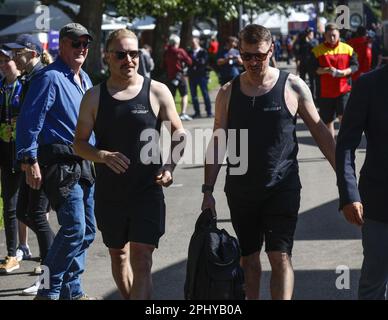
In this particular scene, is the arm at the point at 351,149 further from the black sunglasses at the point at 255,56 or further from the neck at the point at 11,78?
the neck at the point at 11,78

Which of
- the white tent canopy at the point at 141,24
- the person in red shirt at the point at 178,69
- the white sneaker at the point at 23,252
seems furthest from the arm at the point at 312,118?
the white tent canopy at the point at 141,24

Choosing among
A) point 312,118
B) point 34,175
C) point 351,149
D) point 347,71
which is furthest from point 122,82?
point 347,71

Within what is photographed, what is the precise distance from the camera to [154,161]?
19.6 feet

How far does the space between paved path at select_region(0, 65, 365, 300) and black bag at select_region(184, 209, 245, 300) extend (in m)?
1.70

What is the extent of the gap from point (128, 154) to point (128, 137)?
101 mm

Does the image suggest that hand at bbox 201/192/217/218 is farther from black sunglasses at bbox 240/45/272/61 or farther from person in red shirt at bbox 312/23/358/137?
Answer: person in red shirt at bbox 312/23/358/137

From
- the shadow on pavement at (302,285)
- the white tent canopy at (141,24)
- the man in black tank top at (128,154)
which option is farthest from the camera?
the white tent canopy at (141,24)

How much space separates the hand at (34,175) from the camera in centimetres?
661

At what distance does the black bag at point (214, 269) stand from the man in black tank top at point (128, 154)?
1.57ft

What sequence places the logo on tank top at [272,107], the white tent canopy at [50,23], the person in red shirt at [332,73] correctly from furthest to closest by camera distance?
the white tent canopy at [50,23] → the person in red shirt at [332,73] → the logo on tank top at [272,107]

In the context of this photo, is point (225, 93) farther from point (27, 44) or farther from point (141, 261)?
point (27, 44)

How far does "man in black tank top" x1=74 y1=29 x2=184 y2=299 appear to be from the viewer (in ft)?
19.3

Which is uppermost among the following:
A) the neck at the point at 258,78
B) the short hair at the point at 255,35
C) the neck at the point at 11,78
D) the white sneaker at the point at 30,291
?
the short hair at the point at 255,35
